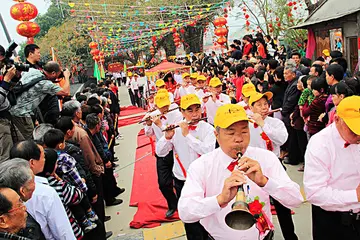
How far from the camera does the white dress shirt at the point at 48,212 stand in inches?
107

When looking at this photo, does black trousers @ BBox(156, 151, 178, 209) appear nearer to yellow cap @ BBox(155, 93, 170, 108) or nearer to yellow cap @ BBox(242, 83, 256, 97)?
yellow cap @ BBox(155, 93, 170, 108)

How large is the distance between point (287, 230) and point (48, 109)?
351 cm

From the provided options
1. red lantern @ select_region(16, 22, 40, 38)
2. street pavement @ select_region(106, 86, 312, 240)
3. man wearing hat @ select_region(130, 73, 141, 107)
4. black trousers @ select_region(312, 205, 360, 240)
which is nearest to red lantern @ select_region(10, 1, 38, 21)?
red lantern @ select_region(16, 22, 40, 38)

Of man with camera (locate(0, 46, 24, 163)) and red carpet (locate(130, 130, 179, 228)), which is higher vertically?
man with camera (locate(0, 46, 24, 163))

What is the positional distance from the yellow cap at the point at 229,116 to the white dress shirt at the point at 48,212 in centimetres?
139

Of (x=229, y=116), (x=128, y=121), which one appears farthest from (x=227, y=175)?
(x=128, y=121)

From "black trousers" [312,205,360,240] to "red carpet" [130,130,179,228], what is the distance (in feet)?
9.40

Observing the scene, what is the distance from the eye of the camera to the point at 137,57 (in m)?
38.7

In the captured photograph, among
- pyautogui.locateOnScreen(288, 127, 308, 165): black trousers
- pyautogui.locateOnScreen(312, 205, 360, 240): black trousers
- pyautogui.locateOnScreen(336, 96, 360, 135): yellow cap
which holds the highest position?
pyautogui.locateOnScreen(336, 96, 360, 135): yellow cap

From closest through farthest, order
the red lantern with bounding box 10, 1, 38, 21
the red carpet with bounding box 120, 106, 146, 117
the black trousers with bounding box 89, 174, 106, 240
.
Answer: the black trousers with bounding box 89, 174, 106, 240, the red lantern with bounding box 10, 1, 38, 21, the red carpet with bounding box 120, 106, 146, 117

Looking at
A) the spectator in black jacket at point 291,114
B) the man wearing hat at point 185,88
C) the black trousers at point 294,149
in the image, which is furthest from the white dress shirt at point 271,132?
the man wearing hat at point 185,88

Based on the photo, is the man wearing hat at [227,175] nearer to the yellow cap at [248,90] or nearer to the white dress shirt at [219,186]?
the white dress shirt at [219,186]

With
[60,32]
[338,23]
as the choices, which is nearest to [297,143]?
[338,23]

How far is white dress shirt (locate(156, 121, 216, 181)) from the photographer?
159 inches
